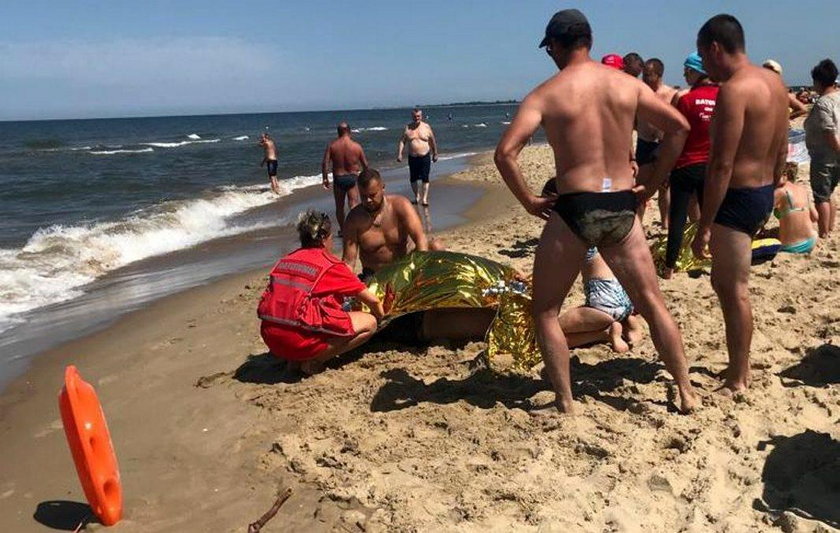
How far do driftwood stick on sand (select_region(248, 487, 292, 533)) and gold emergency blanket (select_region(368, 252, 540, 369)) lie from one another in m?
1.64

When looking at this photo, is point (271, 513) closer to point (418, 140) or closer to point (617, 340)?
point (617, 340)

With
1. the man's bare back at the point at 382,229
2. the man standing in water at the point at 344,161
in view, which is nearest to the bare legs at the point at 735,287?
the man's bare back at the point at 382,229

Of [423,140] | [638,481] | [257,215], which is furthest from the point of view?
[257,215]

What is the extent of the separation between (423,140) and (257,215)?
163 inches

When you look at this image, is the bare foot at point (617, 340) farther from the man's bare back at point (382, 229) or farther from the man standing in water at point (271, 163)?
the man standing in water at point (271, 163)

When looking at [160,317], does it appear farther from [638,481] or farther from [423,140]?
[423,140]

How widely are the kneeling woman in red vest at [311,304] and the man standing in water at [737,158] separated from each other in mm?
2005

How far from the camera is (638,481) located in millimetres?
2871

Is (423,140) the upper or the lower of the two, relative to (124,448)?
upper

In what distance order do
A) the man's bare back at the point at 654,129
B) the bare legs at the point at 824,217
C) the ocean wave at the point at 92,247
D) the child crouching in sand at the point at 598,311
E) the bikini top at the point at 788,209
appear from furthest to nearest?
the ocean wave at the point at 92,247
the bare legs at the point at 824,217
the man's bare back at the point at 654,129
the bikini top at the point at 788,209
the child crouching in sand at the point at 598,311

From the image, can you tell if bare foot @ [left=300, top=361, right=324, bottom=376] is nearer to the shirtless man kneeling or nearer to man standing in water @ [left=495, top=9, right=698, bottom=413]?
the shirtless man kneeling

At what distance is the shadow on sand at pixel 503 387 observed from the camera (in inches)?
147

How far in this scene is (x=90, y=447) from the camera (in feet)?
9.09

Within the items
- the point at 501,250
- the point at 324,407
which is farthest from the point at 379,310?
the point at 501,250
